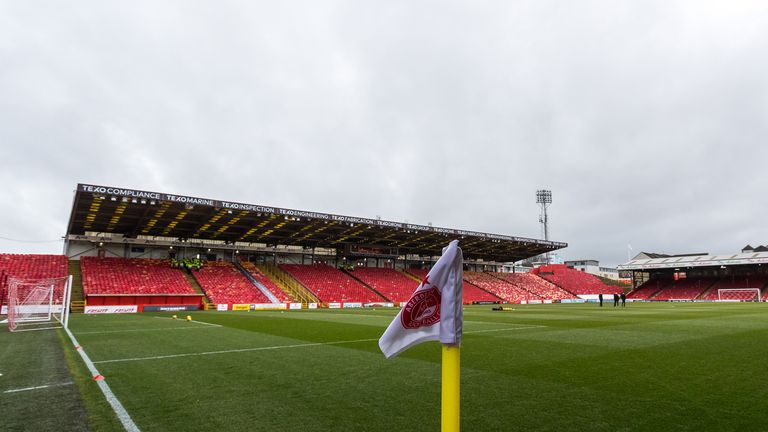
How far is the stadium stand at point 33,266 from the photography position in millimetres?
34472

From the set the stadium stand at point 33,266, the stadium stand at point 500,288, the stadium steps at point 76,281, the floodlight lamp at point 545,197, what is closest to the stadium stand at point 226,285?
the stadium steps at point 76,281

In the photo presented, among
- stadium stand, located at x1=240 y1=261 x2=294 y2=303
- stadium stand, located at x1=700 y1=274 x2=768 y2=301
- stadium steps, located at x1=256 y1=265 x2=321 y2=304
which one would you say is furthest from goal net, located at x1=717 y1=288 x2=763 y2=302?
stadium stand, located at x1=240 y1=261 x2=294 y2=303

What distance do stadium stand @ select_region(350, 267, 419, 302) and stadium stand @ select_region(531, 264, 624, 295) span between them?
31.7 m

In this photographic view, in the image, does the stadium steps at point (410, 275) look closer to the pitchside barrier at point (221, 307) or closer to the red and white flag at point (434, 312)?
the pitchside barrier at point (221, 307)

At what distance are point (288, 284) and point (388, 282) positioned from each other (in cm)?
1403

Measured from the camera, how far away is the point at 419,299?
8.49 ft

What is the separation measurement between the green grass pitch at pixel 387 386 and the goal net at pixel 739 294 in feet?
189

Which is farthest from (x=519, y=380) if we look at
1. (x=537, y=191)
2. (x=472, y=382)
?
(x=537, y=191)

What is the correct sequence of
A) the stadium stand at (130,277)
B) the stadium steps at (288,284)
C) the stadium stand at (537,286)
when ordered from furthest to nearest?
1. the stadium stand at (537,286)
2. the stadium steps at (288,284)
3. the stadium stand at (130,277)

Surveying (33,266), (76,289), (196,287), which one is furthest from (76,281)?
(196,287)

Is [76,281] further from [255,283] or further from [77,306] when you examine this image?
[255,283]

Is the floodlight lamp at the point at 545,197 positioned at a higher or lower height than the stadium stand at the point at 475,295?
higher

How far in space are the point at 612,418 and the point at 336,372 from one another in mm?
4898

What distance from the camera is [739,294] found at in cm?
5688
